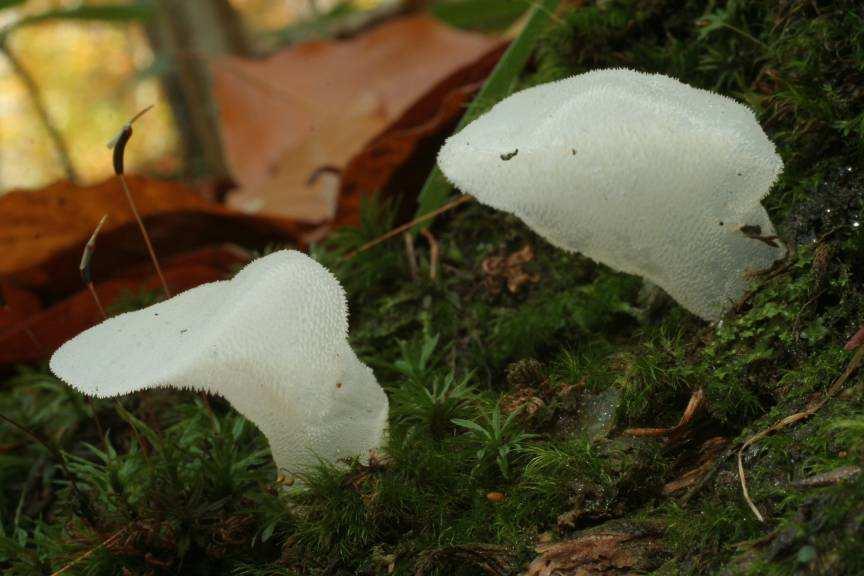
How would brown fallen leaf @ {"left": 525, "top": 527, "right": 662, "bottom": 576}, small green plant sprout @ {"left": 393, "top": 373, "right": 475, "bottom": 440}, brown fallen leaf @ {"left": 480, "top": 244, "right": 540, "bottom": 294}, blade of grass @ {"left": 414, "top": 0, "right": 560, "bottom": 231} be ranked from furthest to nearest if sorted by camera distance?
blade of grass @ {"left": 414, "top": 0, "right": 560, "bottom": 231}, brown fallen leaf @ {"left": 480, "top": 244, "right": 540, "bottom": 294}, small green plant sprout @ {"left": 393, "top": 373, "right": 475, "bottom": 440}, brown fallen leaf @ {"left": 525, "top": 527, "right": 662, "bottom": 576}

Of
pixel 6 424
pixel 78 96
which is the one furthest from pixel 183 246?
pixel 78 96

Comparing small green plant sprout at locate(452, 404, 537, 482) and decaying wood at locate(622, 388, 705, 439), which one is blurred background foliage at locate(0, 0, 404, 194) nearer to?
small green plant sprout at locate(452, 404, 537, 482)

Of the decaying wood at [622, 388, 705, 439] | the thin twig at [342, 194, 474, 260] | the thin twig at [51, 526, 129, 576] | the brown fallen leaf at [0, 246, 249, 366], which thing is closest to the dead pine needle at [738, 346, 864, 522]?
the decaying wood at [622, 388, 705, 439]

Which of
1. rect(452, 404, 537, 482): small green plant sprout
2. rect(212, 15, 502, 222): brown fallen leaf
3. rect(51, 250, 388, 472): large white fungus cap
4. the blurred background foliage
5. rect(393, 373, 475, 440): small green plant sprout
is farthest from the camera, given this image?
the blurred background foliage

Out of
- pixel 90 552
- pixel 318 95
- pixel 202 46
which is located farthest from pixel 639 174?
pixel 202 46

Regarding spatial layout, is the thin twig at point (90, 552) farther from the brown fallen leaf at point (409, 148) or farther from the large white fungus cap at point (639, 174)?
the brown fallen leaf at point (409, 148)

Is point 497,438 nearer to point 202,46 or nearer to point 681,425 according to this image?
point 681,425
